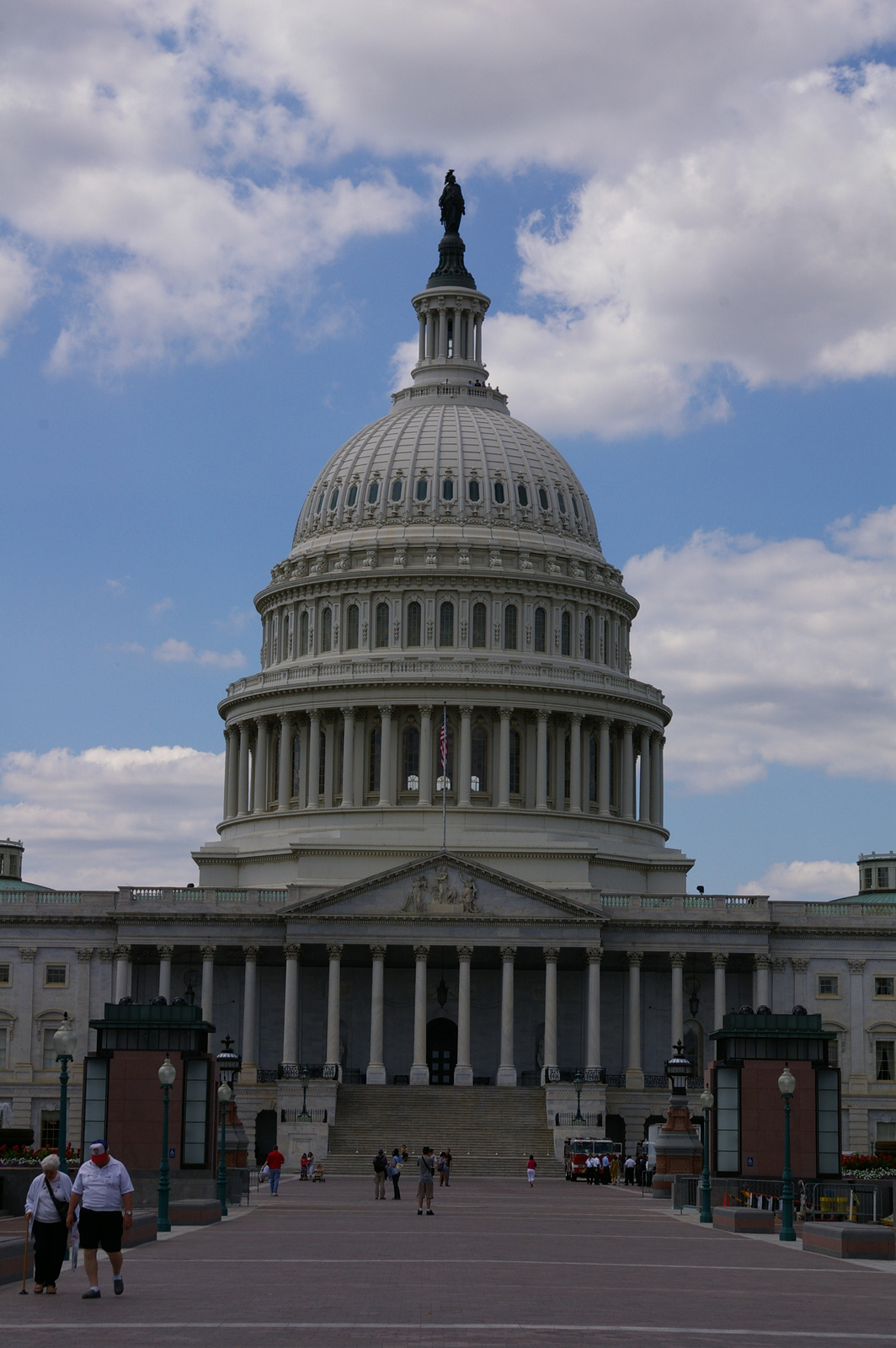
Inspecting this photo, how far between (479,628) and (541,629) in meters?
4.21

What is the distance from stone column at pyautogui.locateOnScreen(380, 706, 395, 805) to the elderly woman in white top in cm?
8959

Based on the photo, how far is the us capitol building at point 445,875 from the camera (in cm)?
10719

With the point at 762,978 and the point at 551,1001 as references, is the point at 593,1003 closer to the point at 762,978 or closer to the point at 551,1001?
the point at 551,1001

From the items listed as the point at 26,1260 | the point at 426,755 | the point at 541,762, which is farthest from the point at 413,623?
the point at 26,1260

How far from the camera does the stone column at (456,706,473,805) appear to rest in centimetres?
12044

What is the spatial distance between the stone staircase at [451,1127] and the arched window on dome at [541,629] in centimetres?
3446

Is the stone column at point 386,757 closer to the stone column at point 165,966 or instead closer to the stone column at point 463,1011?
the stone column at point 463,1011

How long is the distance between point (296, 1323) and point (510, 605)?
101431 mm

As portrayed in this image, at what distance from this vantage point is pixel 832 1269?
39.0m

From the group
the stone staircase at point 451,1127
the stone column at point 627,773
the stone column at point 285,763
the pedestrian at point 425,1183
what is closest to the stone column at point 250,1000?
the stone staircase at point 451,1127

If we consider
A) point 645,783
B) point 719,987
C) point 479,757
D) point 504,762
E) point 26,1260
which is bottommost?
point 26,1260

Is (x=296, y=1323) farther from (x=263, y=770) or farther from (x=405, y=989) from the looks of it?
(x=263, y=770)

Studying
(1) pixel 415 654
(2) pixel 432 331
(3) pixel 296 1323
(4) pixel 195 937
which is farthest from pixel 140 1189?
(2) pixel 432 331

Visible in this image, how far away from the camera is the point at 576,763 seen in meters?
123
